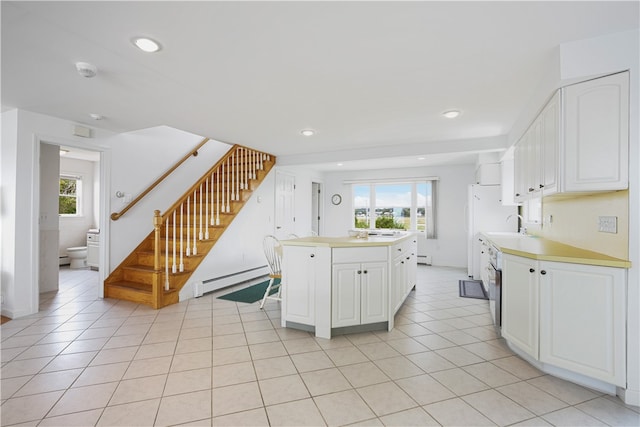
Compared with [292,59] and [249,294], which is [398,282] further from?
[292,59]

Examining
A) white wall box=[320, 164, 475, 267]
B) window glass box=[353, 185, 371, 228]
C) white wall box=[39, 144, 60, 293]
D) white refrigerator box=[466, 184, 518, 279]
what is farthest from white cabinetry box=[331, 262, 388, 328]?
window glass box=[353, 185, 371, 228]

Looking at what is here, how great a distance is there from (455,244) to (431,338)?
4463 mm

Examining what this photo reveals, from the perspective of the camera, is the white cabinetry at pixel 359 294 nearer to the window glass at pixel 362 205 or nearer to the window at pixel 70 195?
the window glass at pixel 362 205

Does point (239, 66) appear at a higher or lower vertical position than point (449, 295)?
higher

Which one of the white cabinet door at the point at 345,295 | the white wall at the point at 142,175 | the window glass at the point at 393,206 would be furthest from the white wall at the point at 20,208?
the window glass at the point at 393,206

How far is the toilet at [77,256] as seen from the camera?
20.4 ft

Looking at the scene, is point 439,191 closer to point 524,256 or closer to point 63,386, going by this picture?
point 524,256

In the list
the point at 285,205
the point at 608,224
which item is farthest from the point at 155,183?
the point at 608,224

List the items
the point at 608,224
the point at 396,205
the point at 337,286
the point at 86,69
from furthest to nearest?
1. the point at 396,205
2. the point at 337,286
3. the point at 86,69
4. the point at 608,224

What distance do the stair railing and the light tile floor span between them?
37.7 inches

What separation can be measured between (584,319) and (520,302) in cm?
44

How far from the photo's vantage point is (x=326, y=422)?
172 centimetres

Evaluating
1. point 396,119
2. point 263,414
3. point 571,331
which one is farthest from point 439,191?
point 263,414

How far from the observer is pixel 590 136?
6.87 ft
